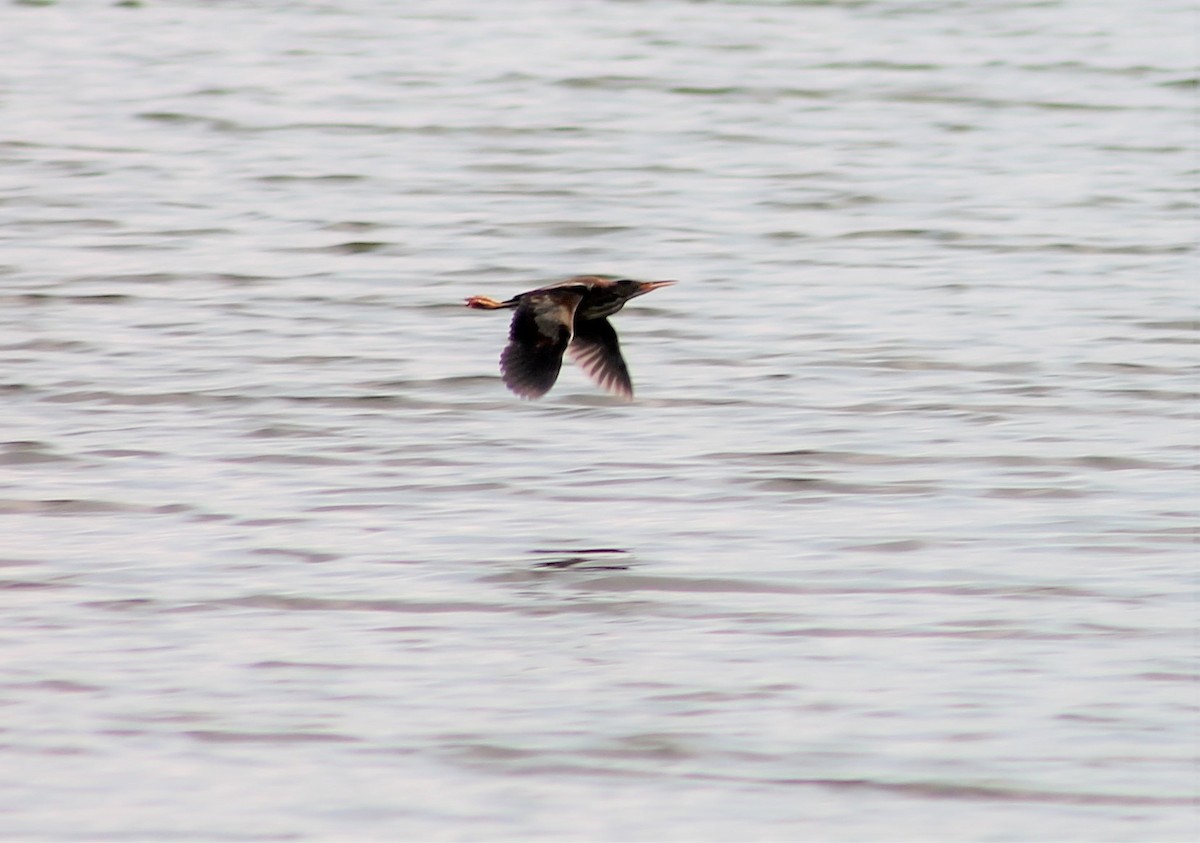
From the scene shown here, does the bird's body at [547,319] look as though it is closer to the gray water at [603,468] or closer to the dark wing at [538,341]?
the dark wing at [538,341]

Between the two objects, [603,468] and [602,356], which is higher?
[602,356]

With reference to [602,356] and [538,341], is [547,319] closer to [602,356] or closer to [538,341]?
[538,341]

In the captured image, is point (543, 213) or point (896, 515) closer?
point (896, 515)

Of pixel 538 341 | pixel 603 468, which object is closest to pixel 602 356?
pixel 603 468

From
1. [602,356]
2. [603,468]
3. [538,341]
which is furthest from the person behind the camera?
[603,468]

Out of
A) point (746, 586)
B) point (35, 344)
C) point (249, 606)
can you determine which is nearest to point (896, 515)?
point (746, 586)

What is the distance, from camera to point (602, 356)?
27.5 feet

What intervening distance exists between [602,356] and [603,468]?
482mm

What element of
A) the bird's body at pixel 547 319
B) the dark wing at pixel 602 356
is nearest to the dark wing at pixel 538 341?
the bird's body at pixel 547 319

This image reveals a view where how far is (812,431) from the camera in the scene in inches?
362

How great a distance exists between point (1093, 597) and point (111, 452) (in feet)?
11.7

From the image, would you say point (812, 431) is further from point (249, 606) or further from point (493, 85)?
point (493, 85)

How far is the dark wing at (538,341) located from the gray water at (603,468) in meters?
0.48

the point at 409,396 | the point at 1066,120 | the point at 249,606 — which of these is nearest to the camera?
the point at 249,606
